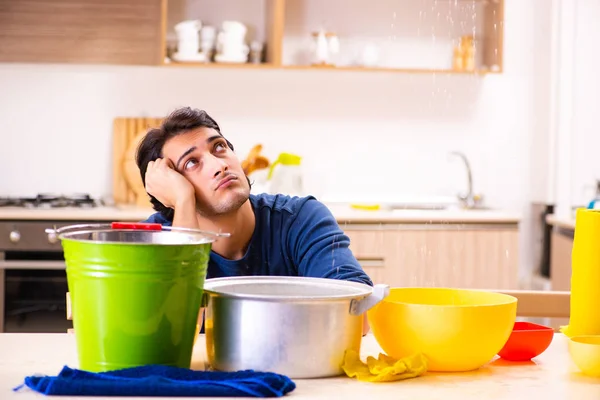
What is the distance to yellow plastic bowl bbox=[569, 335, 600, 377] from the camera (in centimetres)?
132

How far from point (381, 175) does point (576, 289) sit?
2.97m

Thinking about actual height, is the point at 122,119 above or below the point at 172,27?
below

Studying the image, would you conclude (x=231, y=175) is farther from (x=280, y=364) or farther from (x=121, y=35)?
(x=121, y=35)

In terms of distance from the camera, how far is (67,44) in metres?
4.22

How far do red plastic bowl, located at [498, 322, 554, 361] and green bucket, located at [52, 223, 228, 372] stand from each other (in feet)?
1.67

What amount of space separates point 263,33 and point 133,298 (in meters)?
3.37

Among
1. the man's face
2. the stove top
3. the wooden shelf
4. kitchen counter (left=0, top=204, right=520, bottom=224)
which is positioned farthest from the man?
the wooden shelf

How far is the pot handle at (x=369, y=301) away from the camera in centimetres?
126

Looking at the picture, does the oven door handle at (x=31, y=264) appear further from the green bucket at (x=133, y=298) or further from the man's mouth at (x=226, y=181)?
the green bucket at (x=133, y=298)

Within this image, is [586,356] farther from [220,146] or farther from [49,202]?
[49,202]

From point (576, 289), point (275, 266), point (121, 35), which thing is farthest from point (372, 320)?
point (121, 35)

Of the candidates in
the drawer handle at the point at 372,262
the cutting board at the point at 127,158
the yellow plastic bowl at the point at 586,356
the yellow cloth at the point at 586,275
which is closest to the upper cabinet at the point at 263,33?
the cutting board at the point at 127,158

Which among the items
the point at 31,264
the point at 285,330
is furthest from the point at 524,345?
the point at 31,264

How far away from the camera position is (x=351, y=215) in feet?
12.8
